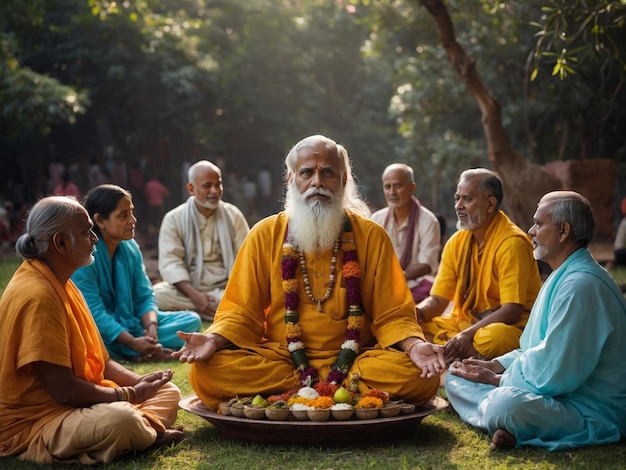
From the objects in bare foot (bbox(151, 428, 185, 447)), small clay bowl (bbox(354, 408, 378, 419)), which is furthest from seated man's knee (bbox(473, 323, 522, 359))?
bare foot (bbox(151, 428, 185, 447))

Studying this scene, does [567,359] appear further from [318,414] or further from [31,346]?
[31,346]

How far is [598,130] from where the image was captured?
21.3 m

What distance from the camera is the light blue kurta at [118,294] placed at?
7145 millimetres

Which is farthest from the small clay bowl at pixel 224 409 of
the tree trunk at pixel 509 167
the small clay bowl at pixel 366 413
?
the tree trunk at pixel 509 167

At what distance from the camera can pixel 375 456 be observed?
4609 mm

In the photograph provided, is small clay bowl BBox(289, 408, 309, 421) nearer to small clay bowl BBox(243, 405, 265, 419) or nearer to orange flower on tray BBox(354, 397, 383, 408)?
small clay bowl BBox(243, 405, 265, 419)

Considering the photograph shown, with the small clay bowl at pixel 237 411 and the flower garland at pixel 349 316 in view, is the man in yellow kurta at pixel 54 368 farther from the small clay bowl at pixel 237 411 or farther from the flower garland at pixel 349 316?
the flower garland at pixel 349 316

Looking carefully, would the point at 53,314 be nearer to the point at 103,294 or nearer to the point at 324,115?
the point at 103,294

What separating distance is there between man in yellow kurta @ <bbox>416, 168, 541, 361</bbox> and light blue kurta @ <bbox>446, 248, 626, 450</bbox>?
1.38m

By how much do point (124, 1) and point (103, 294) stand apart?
1413 cm

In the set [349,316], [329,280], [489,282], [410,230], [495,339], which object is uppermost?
[410,230]

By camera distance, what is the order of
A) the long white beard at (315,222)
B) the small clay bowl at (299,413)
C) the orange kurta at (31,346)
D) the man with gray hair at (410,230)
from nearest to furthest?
the orange kurta at (31,346) < the small clay bowl at (299,413) < the long white beard at (315,222) < the man with gray hair at (410,230)

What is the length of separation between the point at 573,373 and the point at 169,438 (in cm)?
222

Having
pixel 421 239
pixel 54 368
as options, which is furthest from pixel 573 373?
pixel 421 239
